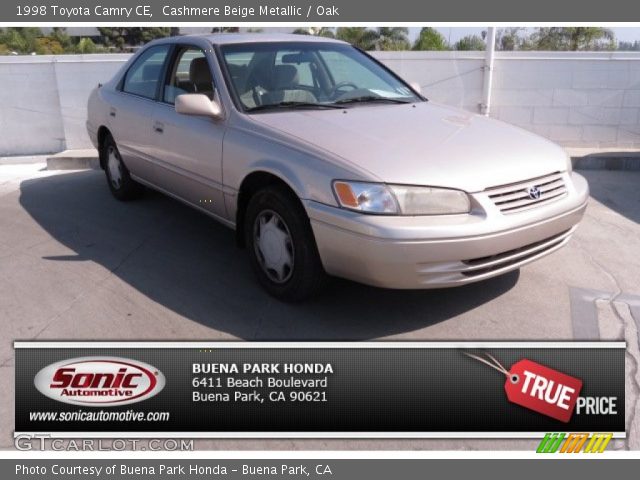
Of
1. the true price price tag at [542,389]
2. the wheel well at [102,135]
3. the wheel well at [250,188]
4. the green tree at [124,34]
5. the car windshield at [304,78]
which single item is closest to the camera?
the true price price tag at [542,389]

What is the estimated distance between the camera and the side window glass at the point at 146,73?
4922 millimetres

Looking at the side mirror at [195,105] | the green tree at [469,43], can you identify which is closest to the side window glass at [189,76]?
the side mirror at [195,105]

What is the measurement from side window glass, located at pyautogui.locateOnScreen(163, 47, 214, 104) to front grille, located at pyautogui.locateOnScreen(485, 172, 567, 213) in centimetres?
217

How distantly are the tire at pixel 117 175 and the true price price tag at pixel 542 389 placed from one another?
403 centimetres

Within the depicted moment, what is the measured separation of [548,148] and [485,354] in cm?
143

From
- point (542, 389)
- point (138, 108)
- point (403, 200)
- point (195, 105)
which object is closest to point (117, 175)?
point (138, 108)

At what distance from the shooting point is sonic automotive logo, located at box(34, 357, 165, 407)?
9.30 ft

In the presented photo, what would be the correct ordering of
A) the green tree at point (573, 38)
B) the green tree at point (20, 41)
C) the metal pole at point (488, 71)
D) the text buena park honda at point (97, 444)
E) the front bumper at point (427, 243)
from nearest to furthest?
the text buena park honda at point (97, 444) < the front bumper at point (427, 243) < the metal pole at point (488, 71) < the green tree at point (573, 38) < the green tree at point (20, 41)

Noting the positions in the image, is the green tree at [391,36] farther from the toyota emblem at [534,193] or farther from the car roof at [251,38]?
the toyota emblem at [534,193]

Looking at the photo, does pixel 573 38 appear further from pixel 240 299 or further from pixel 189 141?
pixel 240 299

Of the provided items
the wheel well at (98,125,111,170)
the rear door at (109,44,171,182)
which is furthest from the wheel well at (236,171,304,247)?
the wheel well at (98,125,111,170)

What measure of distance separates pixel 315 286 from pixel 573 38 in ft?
61.1

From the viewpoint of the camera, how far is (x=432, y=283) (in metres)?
3.15
